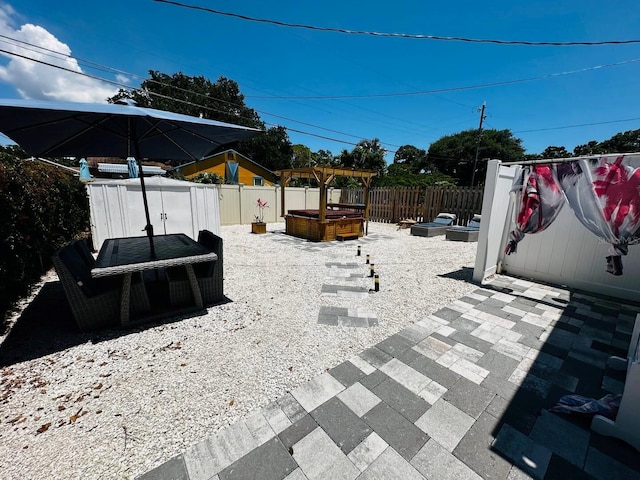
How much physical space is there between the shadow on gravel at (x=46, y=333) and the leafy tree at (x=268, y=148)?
27366 mm

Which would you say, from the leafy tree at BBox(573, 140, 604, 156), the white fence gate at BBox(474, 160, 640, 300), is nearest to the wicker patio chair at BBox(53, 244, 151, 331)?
the white fence gate at BBox(474, 160, 640, 300)

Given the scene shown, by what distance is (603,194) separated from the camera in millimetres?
3586

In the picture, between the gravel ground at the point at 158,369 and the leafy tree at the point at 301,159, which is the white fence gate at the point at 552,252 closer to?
the gravel ground at the point at 158,369

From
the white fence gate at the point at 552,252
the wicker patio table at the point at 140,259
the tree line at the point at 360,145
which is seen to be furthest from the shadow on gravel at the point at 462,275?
the tree line at the point at 360,145

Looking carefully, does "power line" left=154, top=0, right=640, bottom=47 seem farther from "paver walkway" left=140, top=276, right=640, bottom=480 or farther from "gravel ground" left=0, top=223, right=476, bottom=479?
"paver walkway" left=140, top=276, right=640, bottom=480

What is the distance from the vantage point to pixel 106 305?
115 inches

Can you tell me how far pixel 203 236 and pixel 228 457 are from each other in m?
3.42

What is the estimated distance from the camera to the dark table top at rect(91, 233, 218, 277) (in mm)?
2723

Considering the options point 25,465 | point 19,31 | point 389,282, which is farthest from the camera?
point 19,31

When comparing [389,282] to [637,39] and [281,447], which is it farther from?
[637,39]

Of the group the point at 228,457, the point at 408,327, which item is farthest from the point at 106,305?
the point at 408,327

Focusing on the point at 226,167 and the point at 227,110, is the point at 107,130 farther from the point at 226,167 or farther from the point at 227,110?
the point at 227,110

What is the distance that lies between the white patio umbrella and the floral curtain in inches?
180

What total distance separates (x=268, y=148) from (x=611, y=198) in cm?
2892
